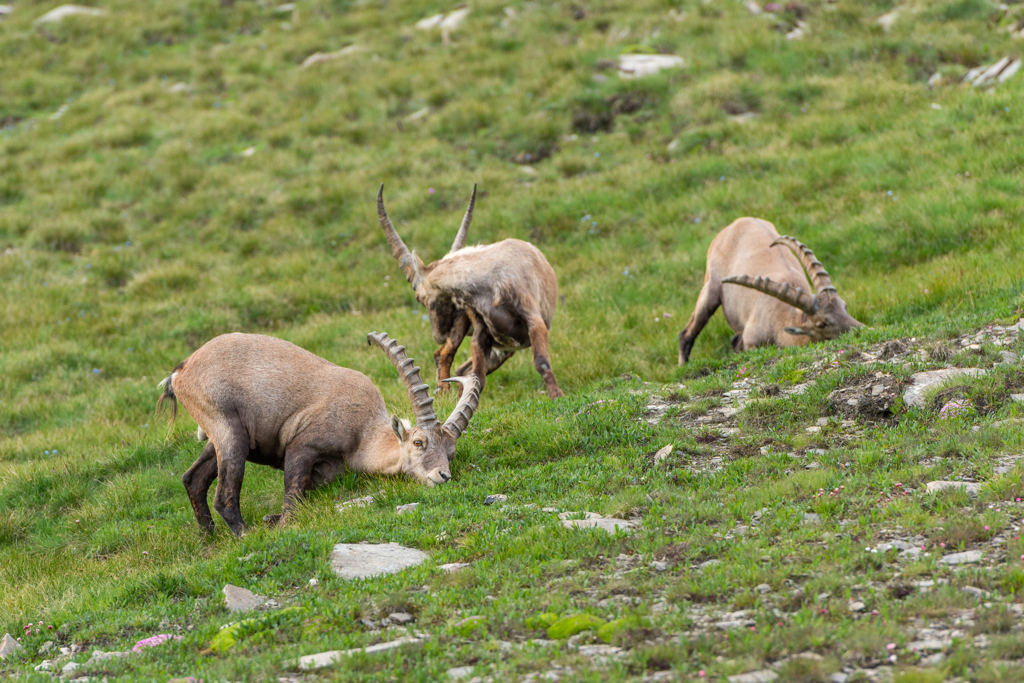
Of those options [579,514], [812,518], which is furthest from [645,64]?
[812,518]

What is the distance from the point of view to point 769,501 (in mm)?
6234

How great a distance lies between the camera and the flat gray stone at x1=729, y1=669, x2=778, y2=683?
3.96 metres

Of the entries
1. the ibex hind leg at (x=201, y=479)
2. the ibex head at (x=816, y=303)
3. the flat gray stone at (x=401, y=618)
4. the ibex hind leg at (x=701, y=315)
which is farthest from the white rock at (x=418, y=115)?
the flat gray stone at (x=401, y=618)

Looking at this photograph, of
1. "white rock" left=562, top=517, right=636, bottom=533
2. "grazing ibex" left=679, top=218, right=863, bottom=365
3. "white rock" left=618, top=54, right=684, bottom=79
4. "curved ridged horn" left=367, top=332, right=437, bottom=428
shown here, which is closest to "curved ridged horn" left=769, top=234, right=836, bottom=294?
"grazing ibex" left=679, top=218, right=863, bottom=365

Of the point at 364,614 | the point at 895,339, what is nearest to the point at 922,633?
the point at 364,614

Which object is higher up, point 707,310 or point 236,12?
point 236,12

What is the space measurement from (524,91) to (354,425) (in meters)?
12.1

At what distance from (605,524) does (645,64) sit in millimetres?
14498

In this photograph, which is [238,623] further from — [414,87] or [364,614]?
[414,87]

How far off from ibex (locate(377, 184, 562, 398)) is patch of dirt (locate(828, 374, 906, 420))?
2.91 m

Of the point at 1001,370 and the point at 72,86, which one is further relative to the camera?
the point at 72,86

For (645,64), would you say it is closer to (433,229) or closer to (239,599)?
(433,229)

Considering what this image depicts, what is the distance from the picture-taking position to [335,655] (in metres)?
4.68

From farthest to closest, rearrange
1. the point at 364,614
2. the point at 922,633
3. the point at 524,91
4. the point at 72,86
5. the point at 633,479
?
the point at 72,86
the point at 524,91
the point at 633,479
the point at 364,614
the point at 922,633
